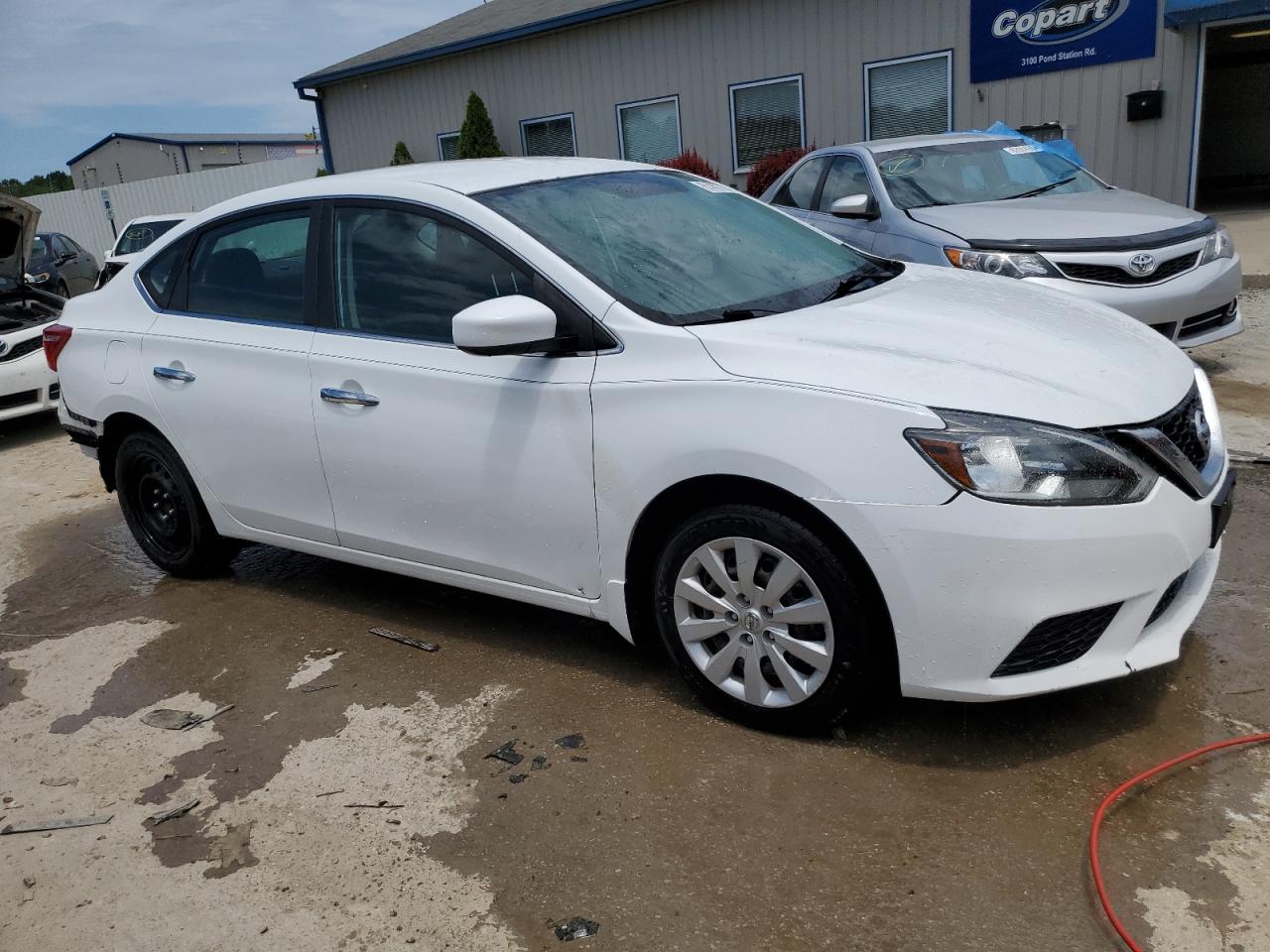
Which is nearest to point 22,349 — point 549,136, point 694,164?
point 694,164

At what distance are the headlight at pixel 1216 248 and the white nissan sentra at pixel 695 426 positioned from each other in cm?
338

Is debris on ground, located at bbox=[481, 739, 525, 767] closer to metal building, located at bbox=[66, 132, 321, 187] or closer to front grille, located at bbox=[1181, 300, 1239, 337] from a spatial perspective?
front grille, located at bbox=[1181, 300, 1239, 337]

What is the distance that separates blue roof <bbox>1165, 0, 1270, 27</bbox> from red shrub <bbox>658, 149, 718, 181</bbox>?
5.99m

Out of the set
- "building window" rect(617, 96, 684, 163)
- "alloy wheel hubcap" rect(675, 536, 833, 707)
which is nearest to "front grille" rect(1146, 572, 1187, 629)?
"alloy wheel hubcap" rect(675, 536, 833, 707)

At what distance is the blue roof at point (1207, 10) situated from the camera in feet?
39.4

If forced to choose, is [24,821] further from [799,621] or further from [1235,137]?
[1235,137]

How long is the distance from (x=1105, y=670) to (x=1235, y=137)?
73.1ft

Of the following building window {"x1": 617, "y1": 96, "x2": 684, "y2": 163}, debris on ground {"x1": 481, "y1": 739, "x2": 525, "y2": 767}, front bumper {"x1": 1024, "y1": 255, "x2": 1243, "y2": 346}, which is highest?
building window {"x1": 617, "y1": 96, "x2": 684, "y2": 163}

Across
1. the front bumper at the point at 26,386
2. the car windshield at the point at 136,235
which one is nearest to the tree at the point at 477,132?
the car windshield at the point at 136,235

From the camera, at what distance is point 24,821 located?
329cm

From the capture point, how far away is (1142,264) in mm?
6355

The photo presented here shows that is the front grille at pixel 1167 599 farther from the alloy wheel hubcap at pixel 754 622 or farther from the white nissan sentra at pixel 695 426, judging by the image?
the alloy wheel hubcap at pixel 754 622

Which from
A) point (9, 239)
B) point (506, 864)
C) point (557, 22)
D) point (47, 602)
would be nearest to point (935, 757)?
point (506, 864)

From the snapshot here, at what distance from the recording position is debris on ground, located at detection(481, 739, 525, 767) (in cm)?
332
